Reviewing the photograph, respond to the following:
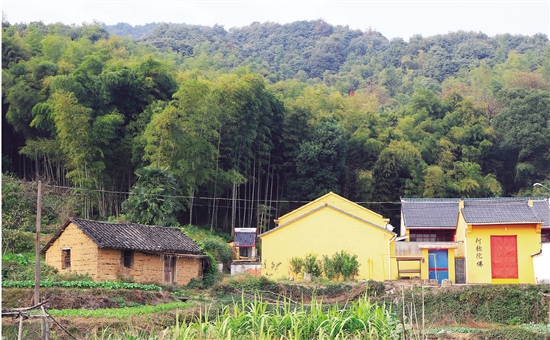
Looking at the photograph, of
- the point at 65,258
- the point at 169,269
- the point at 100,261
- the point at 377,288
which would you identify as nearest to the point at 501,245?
the point at 377,288

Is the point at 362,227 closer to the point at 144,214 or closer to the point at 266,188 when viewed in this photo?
the point at 144,214

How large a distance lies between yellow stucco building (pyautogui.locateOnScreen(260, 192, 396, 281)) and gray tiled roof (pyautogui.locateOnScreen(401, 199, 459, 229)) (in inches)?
182

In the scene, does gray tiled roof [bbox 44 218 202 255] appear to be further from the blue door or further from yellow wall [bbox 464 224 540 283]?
yellow wall [bbox 464 224 540 283]

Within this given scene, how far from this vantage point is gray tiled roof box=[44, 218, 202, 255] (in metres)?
22.0

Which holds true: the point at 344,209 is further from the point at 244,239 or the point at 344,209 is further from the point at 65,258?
the point at 65,258

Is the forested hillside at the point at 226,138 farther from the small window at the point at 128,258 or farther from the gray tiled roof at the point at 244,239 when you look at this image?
the small window at the point at 128,258

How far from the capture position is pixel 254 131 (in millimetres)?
33781

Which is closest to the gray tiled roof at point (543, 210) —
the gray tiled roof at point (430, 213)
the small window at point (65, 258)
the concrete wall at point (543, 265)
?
the concrete wall at point (543, 265)

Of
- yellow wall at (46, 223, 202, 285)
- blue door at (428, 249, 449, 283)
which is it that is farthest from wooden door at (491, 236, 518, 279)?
yellow wall at (46, 223, 202, 285)

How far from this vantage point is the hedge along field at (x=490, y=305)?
18.3m

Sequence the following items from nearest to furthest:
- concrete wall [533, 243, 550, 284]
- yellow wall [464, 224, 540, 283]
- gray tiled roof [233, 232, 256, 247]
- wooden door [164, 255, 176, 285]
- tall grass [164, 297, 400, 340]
Result: 1. tall grass [164, 297, 400, 340]
2. concrete wall [533, 243, 550, 284]
3. wooden door [164, 255, 176, 285]
4. yellow wall [464, 224, 540, 283]
5. gray tiled roof [233, 232, 256, 247]

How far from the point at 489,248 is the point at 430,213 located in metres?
5.64

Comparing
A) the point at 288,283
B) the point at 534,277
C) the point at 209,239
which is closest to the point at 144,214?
Result: the point at 209,239

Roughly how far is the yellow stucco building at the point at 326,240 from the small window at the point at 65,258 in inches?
272
